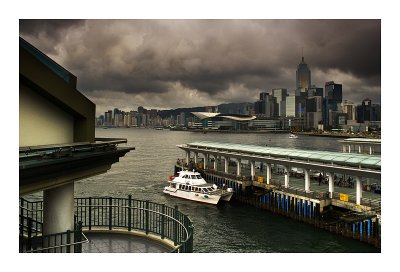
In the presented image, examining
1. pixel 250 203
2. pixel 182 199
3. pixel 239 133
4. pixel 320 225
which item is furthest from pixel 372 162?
pixel 239 133

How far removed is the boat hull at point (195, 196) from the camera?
23.0 metres

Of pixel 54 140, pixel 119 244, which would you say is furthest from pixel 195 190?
pixel 54 140

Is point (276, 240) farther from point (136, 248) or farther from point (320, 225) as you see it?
point (136, 248)

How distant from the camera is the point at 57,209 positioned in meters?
5.37

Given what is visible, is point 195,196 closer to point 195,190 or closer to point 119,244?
point 195,190

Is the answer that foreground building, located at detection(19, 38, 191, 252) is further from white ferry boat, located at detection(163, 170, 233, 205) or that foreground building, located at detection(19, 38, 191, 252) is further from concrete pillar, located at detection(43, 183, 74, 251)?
white ferry boat, located at detection(163, 170, 233, 205)

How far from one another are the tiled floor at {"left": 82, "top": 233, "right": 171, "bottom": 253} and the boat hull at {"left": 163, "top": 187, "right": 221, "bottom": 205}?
16.4 m

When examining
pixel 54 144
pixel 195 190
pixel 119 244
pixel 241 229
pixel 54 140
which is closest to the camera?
pixel 54 144

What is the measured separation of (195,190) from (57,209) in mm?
18801

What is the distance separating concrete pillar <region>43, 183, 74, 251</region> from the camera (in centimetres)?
536

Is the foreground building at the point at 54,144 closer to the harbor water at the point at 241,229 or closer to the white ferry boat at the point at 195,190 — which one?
the harbor water at the point at 241,229

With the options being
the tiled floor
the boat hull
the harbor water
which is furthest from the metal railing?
the boat hull

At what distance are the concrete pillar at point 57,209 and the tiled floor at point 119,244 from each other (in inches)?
37.0

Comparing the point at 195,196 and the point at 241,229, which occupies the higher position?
the point at 195,196
